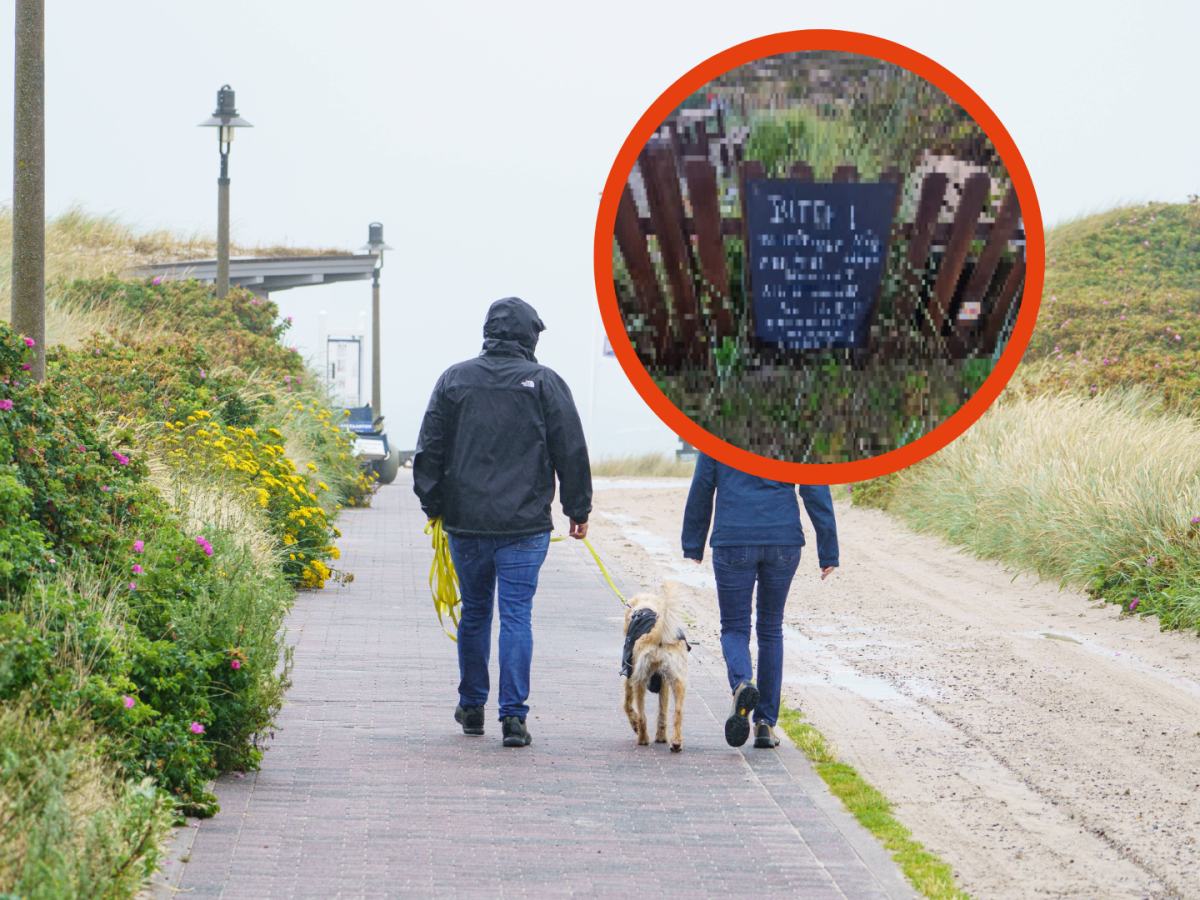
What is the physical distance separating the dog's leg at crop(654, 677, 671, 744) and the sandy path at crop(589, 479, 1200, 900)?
90cm

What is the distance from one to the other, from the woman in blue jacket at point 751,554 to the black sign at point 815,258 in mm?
3539

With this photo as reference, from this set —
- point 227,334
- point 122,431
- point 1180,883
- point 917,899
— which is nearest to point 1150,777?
point 1180,883

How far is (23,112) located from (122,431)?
9.99 ft

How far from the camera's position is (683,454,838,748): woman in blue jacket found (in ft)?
21.5

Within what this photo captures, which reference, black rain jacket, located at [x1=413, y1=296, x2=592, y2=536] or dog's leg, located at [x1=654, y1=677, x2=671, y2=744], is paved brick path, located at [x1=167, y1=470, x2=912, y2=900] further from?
black rain jacket, located at [x1=413, y1=296, x2=592, y2=536]

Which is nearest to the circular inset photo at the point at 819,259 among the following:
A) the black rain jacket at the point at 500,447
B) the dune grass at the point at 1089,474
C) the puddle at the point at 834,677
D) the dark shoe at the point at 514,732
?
the black rain jacket at the point at 500,447

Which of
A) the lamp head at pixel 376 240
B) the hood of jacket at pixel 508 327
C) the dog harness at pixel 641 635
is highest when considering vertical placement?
the lamp head at pixel 376 240

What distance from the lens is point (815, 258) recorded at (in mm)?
2939

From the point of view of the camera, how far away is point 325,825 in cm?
527

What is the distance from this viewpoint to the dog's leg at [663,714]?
6746 millimetres

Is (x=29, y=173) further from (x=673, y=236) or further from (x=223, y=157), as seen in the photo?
(x=223, y=157)

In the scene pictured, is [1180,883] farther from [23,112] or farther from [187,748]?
[23,112]

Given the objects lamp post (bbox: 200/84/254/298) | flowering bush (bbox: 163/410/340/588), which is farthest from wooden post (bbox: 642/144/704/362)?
lamp post (bbox: 200/84/254/298)

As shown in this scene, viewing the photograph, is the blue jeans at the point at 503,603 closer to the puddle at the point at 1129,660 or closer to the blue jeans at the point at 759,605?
the blue jeans at the point at 759,605
